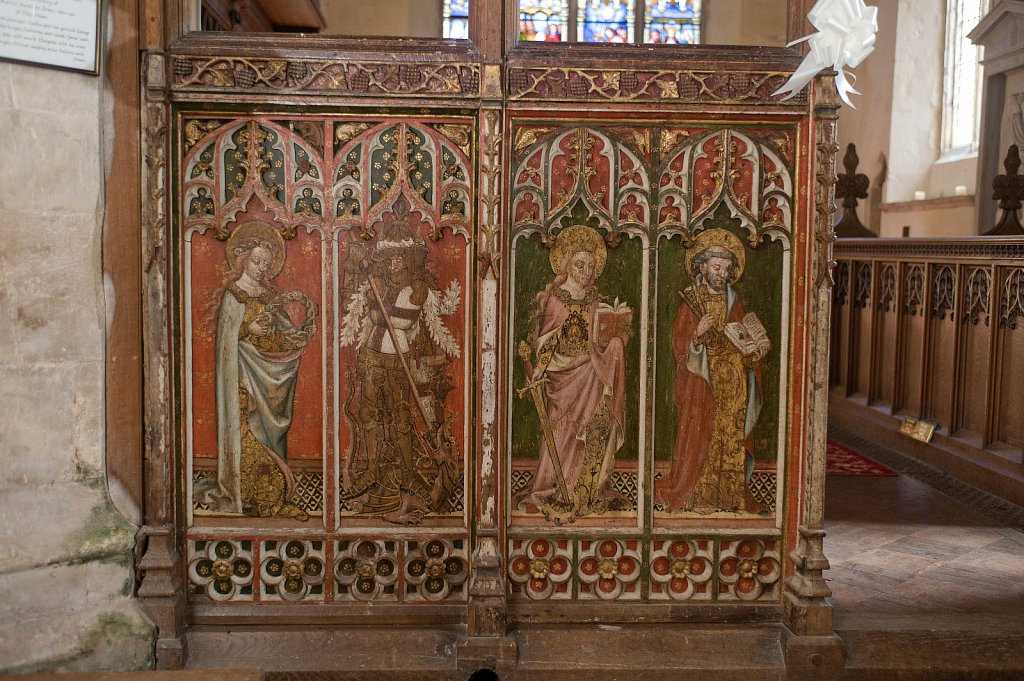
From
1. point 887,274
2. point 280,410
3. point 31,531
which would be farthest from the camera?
point 887,274

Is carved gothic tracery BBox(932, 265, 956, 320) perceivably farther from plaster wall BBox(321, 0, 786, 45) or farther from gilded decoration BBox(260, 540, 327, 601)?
plaster wall BBox(321, 0, 786, 45)

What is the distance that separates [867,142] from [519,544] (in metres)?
10.0

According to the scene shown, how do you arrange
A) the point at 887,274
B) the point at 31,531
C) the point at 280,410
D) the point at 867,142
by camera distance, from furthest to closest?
the point at 867,142
the point at 887,274
the point at 280,410
the point at 31,531

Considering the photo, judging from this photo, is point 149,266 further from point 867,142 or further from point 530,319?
point 867,142

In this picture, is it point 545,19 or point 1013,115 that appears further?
point 545,19

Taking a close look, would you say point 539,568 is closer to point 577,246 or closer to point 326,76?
point 577,246

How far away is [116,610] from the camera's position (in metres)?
3.47

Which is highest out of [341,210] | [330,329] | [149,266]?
[341,210]

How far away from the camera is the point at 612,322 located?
3.62 m

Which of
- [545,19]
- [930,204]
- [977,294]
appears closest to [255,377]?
[977,294]

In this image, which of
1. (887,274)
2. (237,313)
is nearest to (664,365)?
(237,313)

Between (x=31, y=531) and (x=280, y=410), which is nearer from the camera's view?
(x=31, y=531)

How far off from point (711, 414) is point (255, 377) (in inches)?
67.8

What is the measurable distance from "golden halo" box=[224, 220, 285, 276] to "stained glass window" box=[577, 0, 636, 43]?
9737mm
